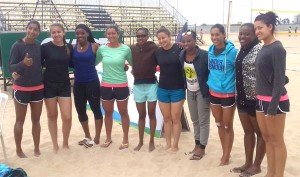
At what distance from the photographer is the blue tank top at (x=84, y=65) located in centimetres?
425

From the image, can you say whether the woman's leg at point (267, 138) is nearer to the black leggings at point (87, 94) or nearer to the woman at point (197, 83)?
the woman at point (197, 83)

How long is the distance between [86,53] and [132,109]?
165 cm

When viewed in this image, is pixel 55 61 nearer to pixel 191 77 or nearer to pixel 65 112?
pixel 65 112

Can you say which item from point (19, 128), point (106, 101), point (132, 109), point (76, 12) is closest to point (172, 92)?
point (106, 101)

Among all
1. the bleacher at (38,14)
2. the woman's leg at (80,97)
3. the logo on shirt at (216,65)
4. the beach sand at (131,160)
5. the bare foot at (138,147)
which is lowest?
the beach sand at (131,160)

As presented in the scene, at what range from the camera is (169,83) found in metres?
4.09

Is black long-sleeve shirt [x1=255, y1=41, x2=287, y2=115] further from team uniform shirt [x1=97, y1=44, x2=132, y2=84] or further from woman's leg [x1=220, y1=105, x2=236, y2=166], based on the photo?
team uniform shirt [x1=97, y1=44, x2=132, y2=84]

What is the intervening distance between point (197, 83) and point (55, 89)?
5.89 ft

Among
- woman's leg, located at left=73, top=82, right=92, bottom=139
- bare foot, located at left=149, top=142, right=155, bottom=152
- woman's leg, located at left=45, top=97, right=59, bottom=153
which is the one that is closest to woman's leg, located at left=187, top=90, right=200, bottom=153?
bare foot, located at left=149, top=142, right=155, bottom=152

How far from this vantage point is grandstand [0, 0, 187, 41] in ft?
56.6

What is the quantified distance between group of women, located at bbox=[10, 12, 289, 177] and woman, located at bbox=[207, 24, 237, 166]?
0.03 feet

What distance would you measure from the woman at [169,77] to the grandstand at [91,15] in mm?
11187

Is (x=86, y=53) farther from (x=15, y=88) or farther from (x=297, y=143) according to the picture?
(x=297, y=143)

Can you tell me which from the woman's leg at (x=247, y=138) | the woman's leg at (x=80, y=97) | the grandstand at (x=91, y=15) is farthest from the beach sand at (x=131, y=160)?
the grandstand at (x=91, y=15)
